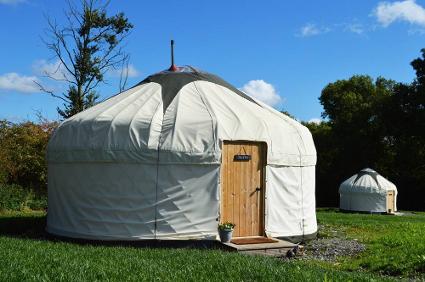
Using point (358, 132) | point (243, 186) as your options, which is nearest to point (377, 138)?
point (358, 132)

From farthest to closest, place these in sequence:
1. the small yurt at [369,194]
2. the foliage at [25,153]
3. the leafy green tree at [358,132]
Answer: the leafy green tree at [358,132]
the small yurt at [369,194]
the foliage at [25,153]

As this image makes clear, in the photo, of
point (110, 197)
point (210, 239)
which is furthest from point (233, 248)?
point (110, 197)

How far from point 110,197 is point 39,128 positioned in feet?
36.1

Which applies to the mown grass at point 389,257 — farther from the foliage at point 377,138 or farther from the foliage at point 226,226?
the foliage at point 377,138

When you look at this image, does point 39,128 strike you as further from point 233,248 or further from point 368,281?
point 368,281

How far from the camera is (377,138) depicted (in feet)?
95.9

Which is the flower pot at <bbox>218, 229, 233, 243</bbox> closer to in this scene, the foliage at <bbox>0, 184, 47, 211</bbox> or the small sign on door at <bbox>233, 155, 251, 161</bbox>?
the small sign on door at <bbox>233, 155, 251, 161</bbox>

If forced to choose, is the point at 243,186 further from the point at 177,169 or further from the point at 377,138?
the point at 377,138

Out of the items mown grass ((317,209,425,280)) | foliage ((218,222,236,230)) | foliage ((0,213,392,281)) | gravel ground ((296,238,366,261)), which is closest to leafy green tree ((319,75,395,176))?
mown grass ((317,209,425,280))

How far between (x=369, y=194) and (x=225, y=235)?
15653 mm

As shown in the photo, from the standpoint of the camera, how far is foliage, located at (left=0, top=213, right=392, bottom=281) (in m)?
4.58

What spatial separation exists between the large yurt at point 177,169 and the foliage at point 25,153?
786 centimetres

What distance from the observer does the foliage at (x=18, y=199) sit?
14.0 m

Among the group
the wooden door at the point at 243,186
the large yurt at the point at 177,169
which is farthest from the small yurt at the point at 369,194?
the wooden door at the point at 243,186
